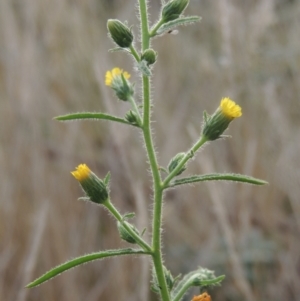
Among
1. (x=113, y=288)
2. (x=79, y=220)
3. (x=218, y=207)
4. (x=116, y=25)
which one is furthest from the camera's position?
(x=79, y=220)

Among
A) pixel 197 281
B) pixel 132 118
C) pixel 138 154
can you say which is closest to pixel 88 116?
pixel 132 118

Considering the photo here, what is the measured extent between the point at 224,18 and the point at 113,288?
1602mm

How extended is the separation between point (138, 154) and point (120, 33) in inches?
83.5

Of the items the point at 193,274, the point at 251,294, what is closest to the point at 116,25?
the point at 193,274

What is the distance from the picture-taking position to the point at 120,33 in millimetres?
1172

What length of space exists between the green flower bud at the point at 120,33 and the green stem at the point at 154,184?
0.14 feet

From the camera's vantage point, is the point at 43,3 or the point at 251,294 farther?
the point at 43,3

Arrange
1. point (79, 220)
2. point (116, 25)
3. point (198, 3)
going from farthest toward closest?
point (198, 3), point (79, 220), point (116, 25)

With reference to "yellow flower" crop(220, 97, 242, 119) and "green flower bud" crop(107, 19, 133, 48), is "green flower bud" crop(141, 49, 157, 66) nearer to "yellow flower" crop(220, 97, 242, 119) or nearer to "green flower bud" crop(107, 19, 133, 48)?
"green flower bud" crop(107, 19, 133, 48)

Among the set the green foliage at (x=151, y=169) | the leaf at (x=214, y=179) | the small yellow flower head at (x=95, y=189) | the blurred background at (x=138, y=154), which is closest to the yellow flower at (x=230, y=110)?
the green foliage at (x=151, y=169)

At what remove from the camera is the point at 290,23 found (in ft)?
13.0

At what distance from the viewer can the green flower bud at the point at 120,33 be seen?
117cm

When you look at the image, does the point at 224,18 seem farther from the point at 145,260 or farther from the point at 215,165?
the point at 145,260

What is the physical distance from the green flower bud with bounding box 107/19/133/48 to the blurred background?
1326 mm
